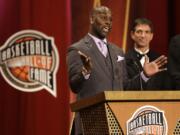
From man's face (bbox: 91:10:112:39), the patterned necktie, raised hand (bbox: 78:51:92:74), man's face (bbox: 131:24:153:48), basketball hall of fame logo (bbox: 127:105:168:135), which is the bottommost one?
basketball hall of fame logo (bbox: 127:105:168:135)

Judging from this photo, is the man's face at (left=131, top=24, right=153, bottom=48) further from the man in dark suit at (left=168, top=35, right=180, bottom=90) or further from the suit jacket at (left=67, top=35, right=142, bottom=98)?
the suit jacket at (left=67, top=35, right=142, bottom=98)

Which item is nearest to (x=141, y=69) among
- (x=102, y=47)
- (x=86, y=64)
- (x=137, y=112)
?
(x=102, y=47)

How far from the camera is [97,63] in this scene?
185cm

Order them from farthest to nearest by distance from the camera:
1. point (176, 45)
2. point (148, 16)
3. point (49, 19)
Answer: point (148, 16)
point (49, 19)
point (176, 45)

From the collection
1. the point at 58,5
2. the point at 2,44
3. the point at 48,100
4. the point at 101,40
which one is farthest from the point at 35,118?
the point at 101,40

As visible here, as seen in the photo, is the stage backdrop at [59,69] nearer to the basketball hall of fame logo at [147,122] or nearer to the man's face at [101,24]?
the man's face at [101,24]

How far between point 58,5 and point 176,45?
2.96 feet

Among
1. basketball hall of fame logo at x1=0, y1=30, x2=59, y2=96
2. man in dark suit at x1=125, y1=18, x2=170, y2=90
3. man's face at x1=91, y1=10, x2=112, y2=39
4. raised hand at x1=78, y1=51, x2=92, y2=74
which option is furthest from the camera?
basketball hall of fame logo at x1=0, y1=30, x2=59, y2=96

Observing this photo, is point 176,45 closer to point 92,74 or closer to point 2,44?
point 92,74

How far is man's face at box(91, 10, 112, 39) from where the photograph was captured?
1911mm

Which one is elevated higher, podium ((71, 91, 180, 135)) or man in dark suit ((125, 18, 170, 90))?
man in dark suit ((125, 18, 170, 90))

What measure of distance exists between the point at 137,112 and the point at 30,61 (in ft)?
5.16

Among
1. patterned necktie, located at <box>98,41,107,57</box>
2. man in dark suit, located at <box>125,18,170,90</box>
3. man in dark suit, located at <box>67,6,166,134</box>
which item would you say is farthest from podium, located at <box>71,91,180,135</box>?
man in dark suit, located at <box>125,18,170,90</box>

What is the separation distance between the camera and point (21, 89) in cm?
263
